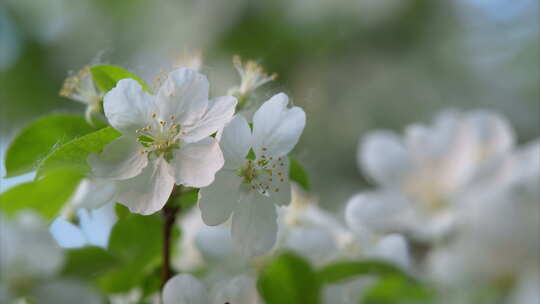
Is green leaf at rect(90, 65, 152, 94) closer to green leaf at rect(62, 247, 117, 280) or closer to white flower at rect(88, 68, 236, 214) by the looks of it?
white flower at rect(88, 68, 236, 214)

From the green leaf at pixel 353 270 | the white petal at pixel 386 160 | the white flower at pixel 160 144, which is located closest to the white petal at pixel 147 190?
the white flower at pixel 160 144

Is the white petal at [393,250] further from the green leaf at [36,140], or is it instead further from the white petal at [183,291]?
the green leaf at [36,140]

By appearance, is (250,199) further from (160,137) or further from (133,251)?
(133,251)

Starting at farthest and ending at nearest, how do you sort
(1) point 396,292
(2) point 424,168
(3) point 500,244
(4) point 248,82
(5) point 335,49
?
(5) point 335,49 < (2) point 424,168 < (4) point 248,82 < (1) point 396,292 < (3) point 500,244

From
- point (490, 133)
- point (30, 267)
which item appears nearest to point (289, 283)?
point (30, 267)

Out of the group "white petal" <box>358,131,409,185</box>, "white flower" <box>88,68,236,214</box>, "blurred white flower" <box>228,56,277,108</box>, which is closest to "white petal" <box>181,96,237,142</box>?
"white flower" <box>88,68,236,214</box>

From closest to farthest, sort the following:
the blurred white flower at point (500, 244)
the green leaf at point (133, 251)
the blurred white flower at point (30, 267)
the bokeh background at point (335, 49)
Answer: the blurred white flower at point (500, 244) < the blurred white flower at point (30, 267) < the green leaf at point (133, 251) < the bokeh background at point (335, 49)

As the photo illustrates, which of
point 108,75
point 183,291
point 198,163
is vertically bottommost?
point 183,291
